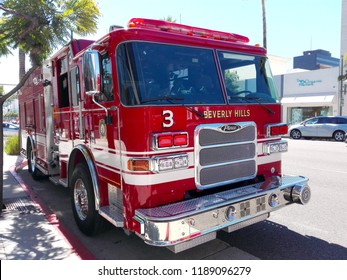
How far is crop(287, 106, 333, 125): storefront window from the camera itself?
87.8 ft

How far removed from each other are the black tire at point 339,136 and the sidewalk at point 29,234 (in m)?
16.8

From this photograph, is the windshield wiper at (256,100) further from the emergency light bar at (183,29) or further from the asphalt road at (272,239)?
the asphalt road at (272,239)

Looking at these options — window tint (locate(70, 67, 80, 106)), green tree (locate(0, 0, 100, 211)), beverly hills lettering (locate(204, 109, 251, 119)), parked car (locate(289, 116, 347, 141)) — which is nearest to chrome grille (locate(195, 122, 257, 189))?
beverly hills lettering (locate(204, 109, 251, 119))

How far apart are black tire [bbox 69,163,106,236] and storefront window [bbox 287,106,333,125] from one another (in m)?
25.9

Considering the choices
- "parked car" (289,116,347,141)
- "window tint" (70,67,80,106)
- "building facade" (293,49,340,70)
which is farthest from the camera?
"building facade" (293,49,340,70)

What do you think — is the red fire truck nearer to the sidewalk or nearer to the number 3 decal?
the number 3 decal

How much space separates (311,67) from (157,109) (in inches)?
3383

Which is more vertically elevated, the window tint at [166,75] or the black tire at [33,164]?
the window tint at [166,75]

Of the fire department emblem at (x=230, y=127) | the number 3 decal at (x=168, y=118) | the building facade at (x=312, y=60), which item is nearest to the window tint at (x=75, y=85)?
the number 3 decal at (x=168, y=118)

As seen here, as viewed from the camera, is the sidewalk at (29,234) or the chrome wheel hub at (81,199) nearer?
the sidewalk at (29,234)

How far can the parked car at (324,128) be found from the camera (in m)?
18.3

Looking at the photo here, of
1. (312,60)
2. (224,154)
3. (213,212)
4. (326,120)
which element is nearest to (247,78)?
(224,154)

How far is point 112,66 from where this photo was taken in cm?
351

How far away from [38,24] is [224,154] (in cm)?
427
